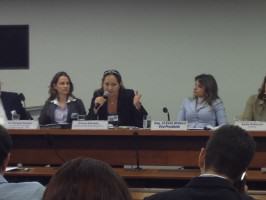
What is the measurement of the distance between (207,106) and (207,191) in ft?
12.6

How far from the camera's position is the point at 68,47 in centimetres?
783

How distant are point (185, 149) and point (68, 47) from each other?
351 centimetres

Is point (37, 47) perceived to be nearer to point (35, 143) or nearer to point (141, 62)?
point (141, 62)

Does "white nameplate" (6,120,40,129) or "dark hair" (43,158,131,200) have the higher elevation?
"dark hair" (43,158,131,200)

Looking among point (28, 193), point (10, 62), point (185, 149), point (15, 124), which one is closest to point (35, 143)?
point (15, 124)

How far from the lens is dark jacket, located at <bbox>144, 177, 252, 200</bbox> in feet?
6.49

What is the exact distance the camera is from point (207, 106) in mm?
5805

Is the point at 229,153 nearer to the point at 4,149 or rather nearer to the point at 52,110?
the point at 4,149

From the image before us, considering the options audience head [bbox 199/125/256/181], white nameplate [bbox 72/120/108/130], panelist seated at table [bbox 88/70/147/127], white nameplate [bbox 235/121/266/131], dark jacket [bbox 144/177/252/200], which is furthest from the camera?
panelist seated at table [bbox 88/70/147/127]

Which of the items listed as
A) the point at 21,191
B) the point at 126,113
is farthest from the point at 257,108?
the point at 21,191

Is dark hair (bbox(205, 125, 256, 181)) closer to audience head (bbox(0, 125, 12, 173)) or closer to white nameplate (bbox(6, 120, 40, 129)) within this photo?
audience head (bbox(0, 125, 12, 173))

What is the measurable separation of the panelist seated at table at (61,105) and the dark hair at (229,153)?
345 cm

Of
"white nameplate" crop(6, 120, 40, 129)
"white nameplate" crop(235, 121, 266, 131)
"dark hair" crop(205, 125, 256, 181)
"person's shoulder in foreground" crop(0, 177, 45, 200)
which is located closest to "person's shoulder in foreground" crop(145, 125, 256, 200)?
"dark hair" crop(205, 125, 256, 181)

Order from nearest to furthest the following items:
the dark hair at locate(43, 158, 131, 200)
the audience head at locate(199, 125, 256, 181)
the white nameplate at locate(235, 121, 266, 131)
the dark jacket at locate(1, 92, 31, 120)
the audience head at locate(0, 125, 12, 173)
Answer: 1. the dark hair at locate(43, 158, 131, 200)
2. the audience head at locate(199, 125, 256, 181)
3. the audience head at locate(0, 125, 12, 173)
4. the white nameplate at locate(235, 121, 266, 131)
5. the dark jacket at locate(1, 92, 31, 120)
